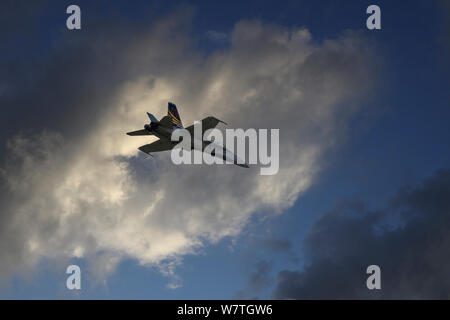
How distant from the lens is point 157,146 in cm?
8338

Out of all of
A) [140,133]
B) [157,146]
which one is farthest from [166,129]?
[157,146]

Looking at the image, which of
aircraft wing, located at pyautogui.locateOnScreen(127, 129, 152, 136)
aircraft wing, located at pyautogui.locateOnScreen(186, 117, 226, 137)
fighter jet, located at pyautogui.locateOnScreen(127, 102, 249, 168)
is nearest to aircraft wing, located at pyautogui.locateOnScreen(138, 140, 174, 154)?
fighter jet, located at pyautogui.locateOnScreen(127, 102, 249, 168)

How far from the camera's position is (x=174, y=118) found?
259 feet

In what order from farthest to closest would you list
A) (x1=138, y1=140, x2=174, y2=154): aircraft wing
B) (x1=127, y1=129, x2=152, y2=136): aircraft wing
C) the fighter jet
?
1. (x1=138, y1=140, x2=174, y2=154): aircraft wing
2. (x1=127, y1=129, x2=152, y2=136): aircraft wing
3. the fighter jet

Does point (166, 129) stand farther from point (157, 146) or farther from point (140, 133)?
point (157, 146)

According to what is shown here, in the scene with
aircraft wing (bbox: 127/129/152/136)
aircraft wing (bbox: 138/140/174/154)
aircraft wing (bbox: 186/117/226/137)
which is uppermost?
aircraft wing (bbox: 186/117/226/137)

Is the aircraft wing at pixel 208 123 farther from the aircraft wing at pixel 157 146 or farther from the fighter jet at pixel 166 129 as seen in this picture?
the aircraft wing at pixel 157 146

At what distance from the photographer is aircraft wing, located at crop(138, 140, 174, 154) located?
81.4 m

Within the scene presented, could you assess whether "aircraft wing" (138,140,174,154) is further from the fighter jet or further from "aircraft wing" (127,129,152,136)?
"aircraft wing" (127,129,152,136)
